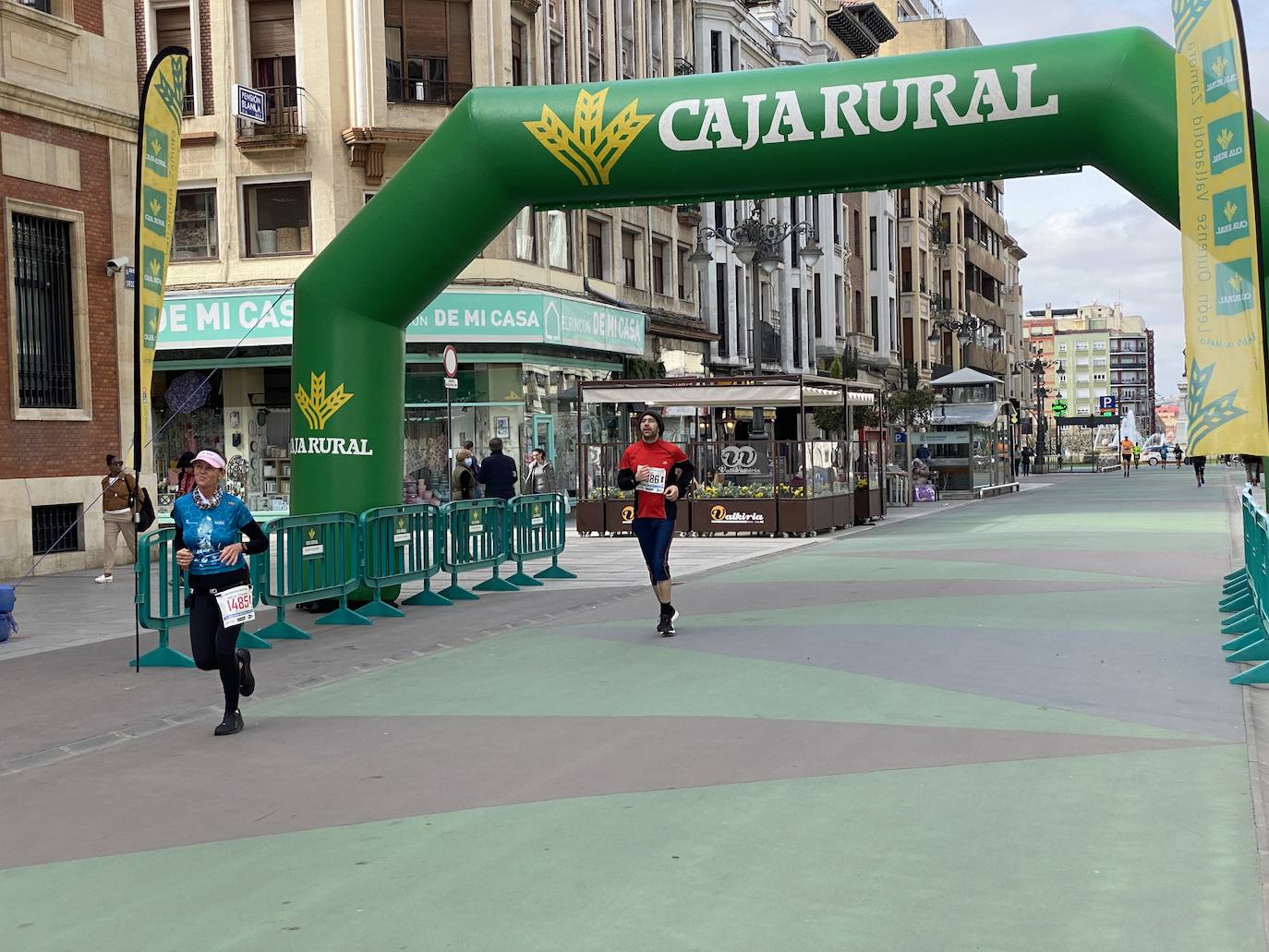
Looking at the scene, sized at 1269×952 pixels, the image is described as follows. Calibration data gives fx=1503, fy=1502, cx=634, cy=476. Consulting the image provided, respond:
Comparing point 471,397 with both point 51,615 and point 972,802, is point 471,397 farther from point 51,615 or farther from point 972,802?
point 972,802

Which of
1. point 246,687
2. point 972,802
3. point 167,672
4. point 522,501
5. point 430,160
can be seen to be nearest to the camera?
point 972,802

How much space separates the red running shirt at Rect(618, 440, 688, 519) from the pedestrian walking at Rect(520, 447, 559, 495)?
17.8 metres

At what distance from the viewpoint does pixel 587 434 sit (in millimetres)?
36469

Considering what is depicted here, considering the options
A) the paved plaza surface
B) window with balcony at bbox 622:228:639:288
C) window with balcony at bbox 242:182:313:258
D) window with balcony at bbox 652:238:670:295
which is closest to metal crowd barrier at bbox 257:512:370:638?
the paved plaza surface

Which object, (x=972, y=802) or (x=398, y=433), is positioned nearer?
(x=972, y=802)

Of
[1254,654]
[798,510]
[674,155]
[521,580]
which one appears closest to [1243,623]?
[1254,654]

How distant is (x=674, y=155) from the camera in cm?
1362

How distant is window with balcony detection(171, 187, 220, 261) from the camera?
3250 centimetres

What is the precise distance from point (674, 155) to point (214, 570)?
6607 mm

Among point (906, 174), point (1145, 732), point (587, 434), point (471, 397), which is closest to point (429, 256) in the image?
point (906, 174)

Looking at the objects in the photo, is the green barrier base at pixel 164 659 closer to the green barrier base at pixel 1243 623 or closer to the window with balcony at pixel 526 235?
the green barrier base at pixel 1243 623

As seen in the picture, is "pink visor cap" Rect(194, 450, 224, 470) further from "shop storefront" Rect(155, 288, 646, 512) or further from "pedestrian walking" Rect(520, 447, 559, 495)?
"shop storefront" Rect(155, 288, 646, 512)

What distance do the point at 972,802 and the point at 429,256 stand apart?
9.55 meters

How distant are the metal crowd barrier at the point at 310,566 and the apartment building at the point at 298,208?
17.8 m
